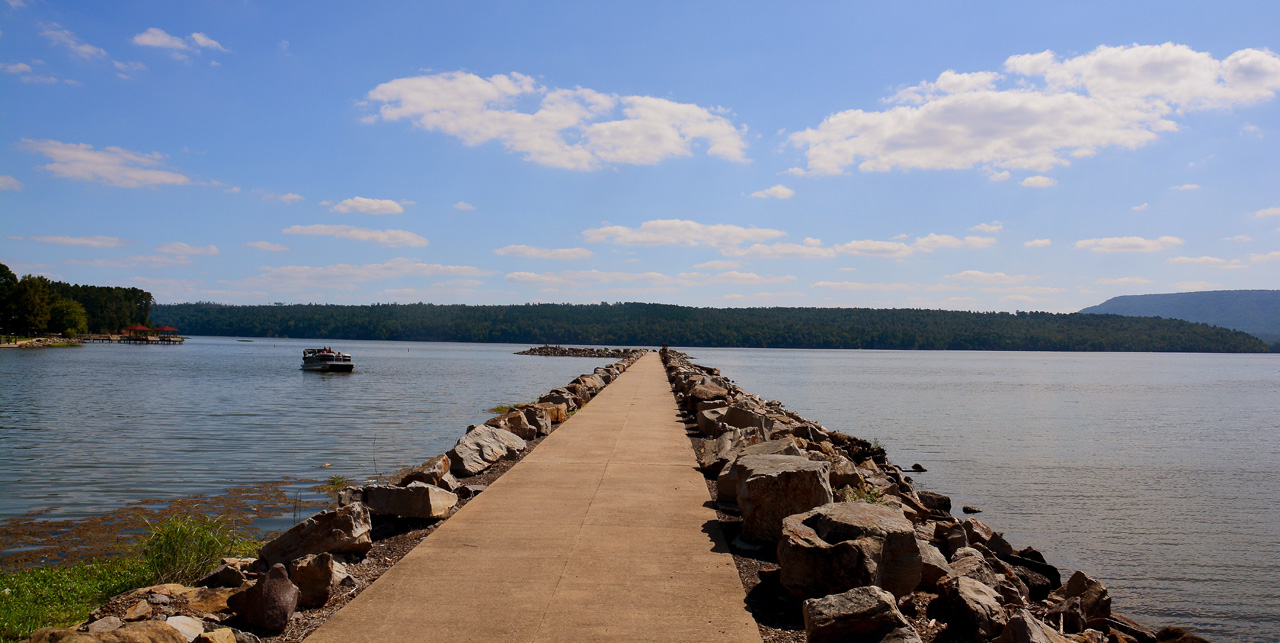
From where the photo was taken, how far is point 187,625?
14.5 ft

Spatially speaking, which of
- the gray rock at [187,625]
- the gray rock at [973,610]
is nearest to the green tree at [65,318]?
the gray rock at [187,625]

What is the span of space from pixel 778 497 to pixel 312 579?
3.46 meters

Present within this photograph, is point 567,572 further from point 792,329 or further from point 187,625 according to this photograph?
point 792,329

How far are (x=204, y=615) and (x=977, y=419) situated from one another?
27748mm

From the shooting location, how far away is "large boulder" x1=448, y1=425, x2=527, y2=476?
9703mm

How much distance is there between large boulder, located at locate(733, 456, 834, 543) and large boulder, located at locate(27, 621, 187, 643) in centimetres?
407

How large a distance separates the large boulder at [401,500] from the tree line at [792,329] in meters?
137

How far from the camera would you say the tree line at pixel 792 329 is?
145375mm

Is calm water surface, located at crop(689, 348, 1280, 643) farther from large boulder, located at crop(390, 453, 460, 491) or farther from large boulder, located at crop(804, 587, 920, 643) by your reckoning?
large boulder, located at crop(390, 453, 460, 491)

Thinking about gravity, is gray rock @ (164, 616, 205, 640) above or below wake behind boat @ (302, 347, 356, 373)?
above

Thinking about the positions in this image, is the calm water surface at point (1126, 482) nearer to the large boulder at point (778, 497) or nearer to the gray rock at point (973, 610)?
the large boulder at point (778, 497)

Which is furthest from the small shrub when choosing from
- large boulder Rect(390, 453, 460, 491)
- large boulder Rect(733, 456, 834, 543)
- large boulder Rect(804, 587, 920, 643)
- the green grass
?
large boulder Rect(804, 587, 920, 643)

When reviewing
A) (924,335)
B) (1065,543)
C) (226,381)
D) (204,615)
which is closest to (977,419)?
(1065,543)

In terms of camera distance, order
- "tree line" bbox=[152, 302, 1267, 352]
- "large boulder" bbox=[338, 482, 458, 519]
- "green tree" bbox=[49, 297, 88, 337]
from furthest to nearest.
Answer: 1. "tree line" bbox=[152, 302, 1267, 352]
2. "green tree" bbox=[49, 297, 88, 337]
3. "large boulder" bbox=[338, 482, 458, 519]
